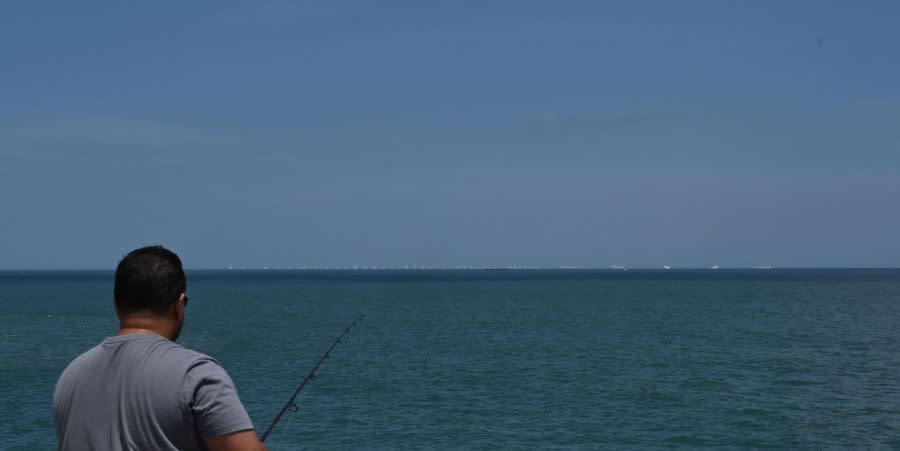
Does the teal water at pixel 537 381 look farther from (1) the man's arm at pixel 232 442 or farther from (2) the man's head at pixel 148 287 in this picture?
(1) the man's arm at pixel 232 442

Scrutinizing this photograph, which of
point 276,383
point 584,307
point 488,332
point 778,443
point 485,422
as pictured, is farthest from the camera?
point 584,307

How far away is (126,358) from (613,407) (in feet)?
69.8

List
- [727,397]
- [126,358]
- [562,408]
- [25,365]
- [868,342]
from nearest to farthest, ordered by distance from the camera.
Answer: [126,358] → [562,408] → [727,397] → [25,365] → [868,342]

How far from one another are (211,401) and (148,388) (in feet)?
0.66

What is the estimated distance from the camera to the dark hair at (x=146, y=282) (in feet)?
8.71

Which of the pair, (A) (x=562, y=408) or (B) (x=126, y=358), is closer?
(B) (x=126, y=358)

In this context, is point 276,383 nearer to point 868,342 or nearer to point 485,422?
point 485,422

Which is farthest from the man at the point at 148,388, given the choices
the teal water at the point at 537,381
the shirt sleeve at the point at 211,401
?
the teal water at the point at 537,381

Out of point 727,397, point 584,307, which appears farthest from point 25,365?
point 584,307

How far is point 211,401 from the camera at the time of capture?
2361 millimetres

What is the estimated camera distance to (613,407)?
22.7 metres

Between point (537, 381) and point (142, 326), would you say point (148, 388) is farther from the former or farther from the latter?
point (537, 381)

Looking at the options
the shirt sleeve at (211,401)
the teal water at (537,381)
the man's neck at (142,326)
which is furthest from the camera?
the teal water at (537,381)

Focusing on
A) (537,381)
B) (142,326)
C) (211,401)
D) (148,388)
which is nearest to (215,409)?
(211,401)
